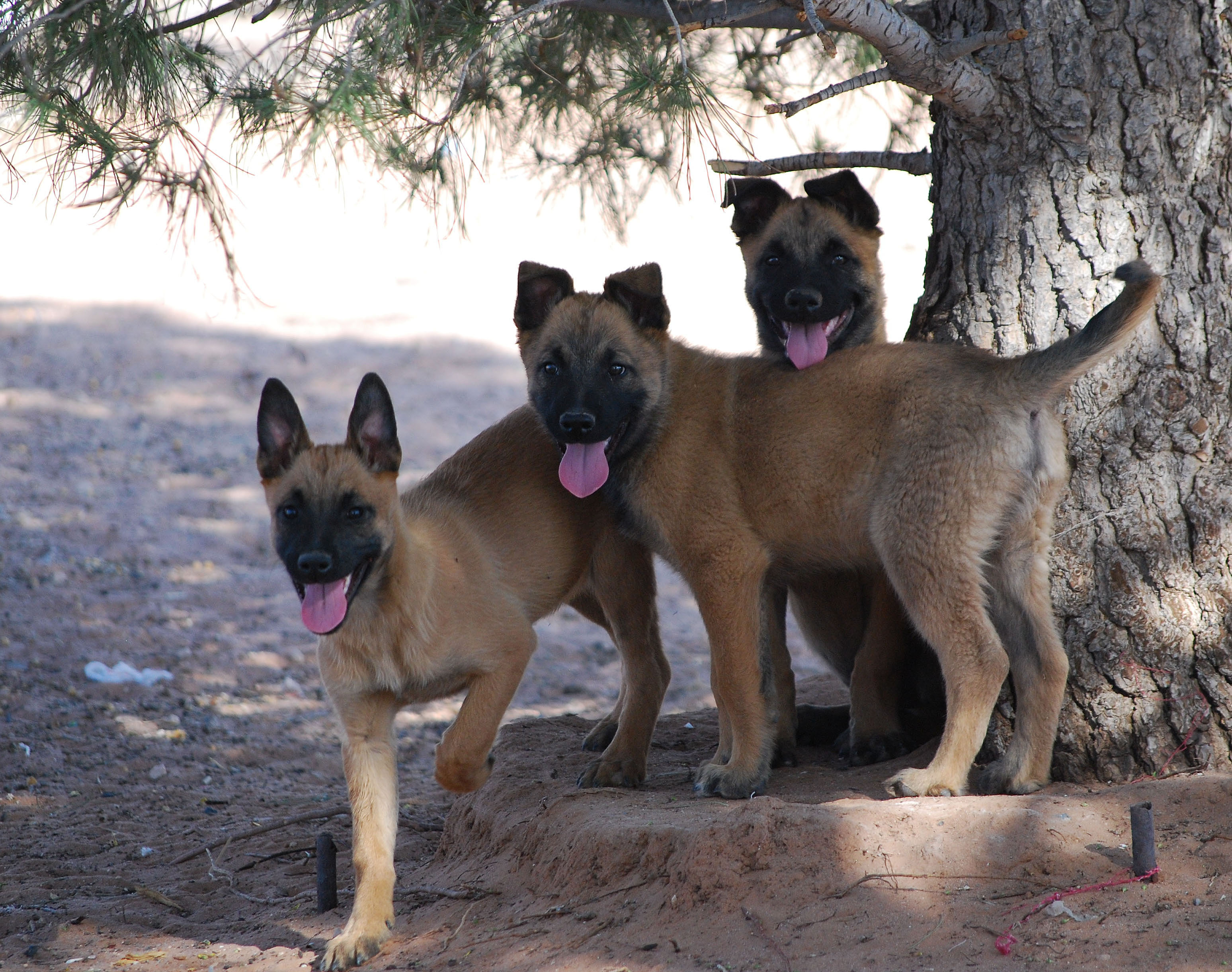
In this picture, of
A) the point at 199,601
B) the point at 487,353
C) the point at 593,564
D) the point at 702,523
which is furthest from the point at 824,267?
the point at 487,353

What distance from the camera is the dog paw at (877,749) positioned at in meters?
4.20

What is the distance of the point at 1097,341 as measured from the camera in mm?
3414

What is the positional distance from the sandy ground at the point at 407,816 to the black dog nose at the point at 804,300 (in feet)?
5.55

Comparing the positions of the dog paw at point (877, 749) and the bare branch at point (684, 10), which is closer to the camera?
the dog paw at point (877, 749)

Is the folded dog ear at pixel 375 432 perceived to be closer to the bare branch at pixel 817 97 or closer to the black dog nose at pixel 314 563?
the black dog nose at pixel 314 563

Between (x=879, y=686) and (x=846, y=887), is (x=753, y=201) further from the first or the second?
(x=846, y=887)

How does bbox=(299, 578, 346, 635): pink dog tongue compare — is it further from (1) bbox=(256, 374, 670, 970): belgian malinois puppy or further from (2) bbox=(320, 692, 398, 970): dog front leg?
(2) bbox=(320, 692, 398, 970): dog front leg

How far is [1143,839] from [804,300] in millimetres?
2175

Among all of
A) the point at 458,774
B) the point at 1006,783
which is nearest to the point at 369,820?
the point at 458,774

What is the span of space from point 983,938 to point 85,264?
12249 millimetres

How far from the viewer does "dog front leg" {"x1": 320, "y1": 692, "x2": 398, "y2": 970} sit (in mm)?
3273

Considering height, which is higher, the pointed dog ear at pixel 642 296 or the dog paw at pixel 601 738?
the pointed dog ear at pixel 642 296

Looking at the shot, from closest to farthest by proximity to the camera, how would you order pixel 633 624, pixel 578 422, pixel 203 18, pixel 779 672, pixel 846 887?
pixel 846 887
pixel 578 422
pixel 203 18
pixel 779 672
pixel 633 624

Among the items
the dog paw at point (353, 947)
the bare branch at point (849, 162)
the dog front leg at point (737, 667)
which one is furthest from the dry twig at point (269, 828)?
the bare branch at point (849, 162)
